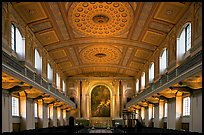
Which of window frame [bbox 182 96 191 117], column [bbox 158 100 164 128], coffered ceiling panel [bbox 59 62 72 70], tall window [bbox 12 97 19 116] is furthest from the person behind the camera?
coffered ceiling panel [bbox 59 62 72 70]

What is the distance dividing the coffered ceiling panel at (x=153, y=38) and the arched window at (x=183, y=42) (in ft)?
10.0

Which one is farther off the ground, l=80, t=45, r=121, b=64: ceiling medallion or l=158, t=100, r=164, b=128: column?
l=80, t=45, r=121, b=64: ceiling medallion

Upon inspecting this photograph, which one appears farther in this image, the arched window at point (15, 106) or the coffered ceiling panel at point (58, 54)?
the coffered ceiling panel at point (58, 54)

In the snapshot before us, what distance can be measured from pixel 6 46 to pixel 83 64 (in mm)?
19576

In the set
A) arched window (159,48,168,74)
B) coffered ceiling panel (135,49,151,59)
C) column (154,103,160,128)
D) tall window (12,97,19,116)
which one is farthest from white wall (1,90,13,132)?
coffered ceiling panel (135,49,151,59)

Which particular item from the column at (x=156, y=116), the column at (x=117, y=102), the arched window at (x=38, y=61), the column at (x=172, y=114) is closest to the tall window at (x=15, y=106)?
the arched window at (x=38, y=61)

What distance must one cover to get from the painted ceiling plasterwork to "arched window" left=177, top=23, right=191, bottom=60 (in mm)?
945

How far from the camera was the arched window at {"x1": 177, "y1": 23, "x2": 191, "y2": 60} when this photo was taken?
53.6 feet

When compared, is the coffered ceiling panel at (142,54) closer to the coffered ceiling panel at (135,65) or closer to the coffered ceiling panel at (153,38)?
the coffered ceiling panel at (153,38)

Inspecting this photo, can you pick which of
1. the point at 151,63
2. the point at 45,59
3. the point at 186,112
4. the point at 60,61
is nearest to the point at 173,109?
the point at 186,112

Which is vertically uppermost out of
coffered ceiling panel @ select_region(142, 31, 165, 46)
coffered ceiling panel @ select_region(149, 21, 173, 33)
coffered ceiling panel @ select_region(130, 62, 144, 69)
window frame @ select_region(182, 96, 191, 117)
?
coffered ceiling panel @ select_region(149, 21, 173, 33)

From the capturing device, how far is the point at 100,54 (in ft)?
95.2

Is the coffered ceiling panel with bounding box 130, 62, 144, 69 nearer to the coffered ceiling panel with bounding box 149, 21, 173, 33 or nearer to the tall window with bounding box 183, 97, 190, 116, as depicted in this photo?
the coffered ceiling panel with bounding box 149, 21, 173, 33

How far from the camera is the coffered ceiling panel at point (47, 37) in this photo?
67.5 ft
